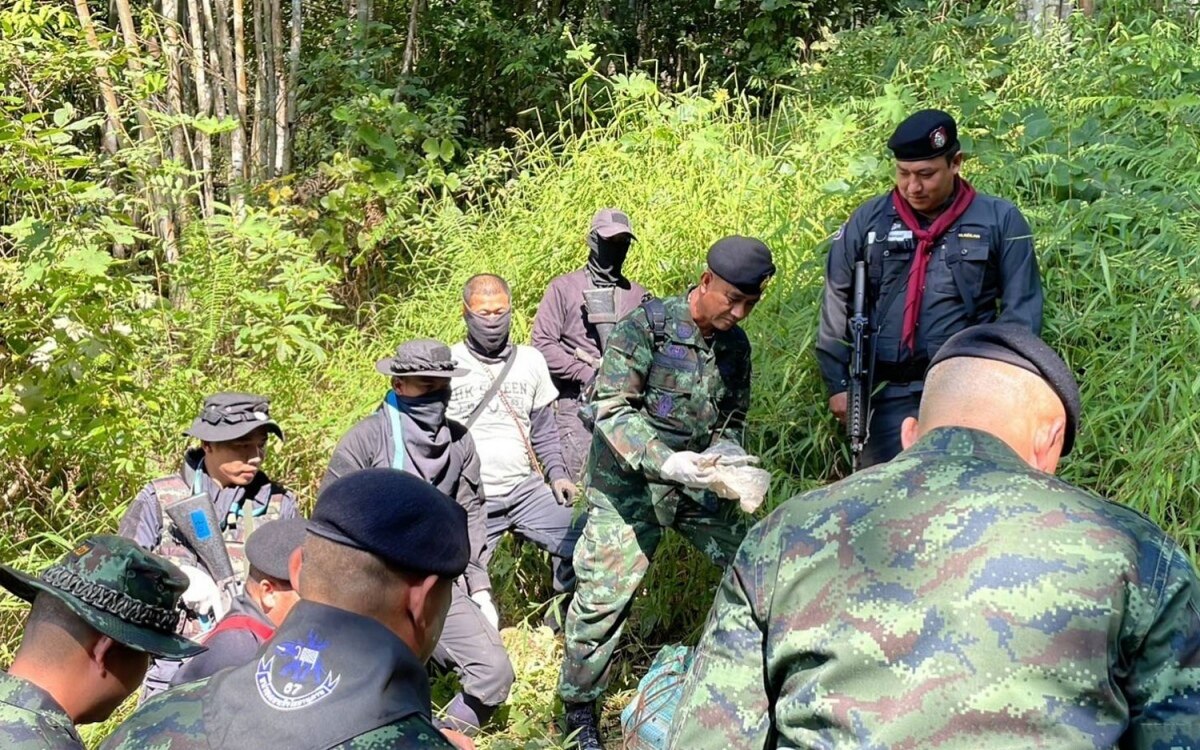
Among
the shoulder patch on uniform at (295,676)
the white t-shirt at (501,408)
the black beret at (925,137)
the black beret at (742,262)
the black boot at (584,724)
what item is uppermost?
the black beret at (925,137)

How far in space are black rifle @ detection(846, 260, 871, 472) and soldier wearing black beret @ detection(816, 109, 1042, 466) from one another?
3 centimetres

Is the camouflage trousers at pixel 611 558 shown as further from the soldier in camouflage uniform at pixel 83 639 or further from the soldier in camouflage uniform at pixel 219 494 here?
the soldier in camouflage uniform at pixel 83 639

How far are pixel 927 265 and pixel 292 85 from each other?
6.29 metres

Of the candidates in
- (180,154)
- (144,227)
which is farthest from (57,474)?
(180,154)

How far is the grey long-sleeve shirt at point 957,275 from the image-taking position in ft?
13.3

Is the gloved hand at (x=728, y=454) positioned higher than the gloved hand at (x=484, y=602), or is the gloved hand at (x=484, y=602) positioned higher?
the gloved hand at (x=728, y=454)

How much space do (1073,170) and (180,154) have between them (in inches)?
233

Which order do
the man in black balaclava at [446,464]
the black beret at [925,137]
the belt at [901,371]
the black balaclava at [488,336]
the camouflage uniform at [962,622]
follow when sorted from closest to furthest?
the camouflage uniform at [962,622], the black beret at [925,137], the belt at [901,371], the man in black balaclava at [446,464], the black balaclava at [488,336]

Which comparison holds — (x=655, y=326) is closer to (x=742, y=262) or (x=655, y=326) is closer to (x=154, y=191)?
(x=742, y=262)

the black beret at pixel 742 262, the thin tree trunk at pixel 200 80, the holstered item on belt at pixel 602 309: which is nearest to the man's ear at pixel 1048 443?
the black beret at pixel 742 262

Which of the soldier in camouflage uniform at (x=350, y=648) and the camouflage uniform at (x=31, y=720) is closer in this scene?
the soldier in camouflage uniform at (x=350, y=648)

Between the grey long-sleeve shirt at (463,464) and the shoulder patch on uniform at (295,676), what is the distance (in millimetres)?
2613

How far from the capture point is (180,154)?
7.96 m

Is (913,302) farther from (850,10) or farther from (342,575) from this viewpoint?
(850,10)
